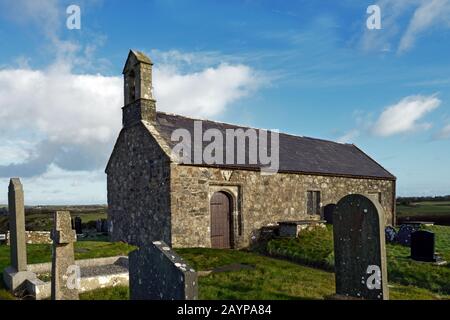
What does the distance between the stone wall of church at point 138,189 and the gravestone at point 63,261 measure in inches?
295

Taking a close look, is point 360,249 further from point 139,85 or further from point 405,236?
point 139,85

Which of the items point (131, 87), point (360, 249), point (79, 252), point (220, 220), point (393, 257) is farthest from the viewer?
point (131, 87)

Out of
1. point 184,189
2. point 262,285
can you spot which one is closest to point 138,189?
point 184,189

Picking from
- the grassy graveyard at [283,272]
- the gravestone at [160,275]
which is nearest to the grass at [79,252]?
the grassy graveyard at [283,272]

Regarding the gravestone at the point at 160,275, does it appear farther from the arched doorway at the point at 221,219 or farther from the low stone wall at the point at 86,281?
the arched doorway at the point at 221,219

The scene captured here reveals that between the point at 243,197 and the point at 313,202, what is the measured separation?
20.6 feet

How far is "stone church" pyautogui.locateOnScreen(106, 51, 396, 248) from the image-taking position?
53.3 ft

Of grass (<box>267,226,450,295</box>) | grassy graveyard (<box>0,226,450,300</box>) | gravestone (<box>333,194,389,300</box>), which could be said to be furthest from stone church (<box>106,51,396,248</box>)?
gravestone (<box>333,194,389,300</box>)

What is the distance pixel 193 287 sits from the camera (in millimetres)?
Result: 5801

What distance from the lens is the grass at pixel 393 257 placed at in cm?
1199

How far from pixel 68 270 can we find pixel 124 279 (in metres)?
2.73

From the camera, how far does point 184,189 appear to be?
53.2 feet

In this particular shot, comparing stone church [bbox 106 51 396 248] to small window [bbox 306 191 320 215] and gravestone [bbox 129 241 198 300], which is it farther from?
gravestone [bbox 129 241 198 300]
